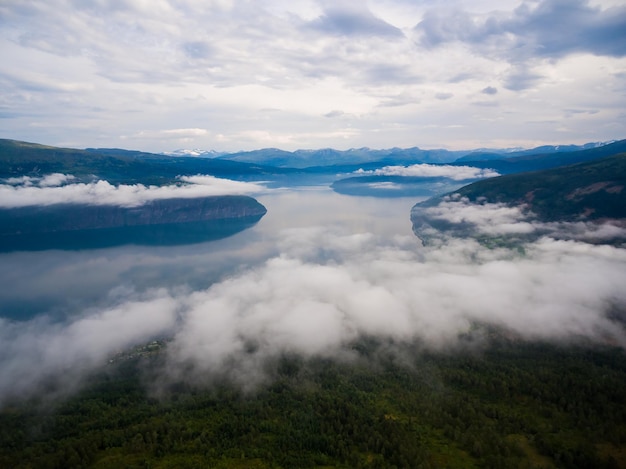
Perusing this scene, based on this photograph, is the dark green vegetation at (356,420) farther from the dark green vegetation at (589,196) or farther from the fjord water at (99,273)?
the dark green vegetation at (589,196)

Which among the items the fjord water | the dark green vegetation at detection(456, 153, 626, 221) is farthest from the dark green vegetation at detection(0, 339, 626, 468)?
the dark green vegetation at detection(456, 153, 626, 221)

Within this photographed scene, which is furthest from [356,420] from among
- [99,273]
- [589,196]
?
[589,196]

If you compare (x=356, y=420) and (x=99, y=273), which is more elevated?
(x=356, y=420)

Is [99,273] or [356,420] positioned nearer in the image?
[356,420]

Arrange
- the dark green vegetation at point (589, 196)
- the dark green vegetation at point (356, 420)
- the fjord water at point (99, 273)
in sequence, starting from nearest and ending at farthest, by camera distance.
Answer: the dark green vegetation at point (356, 420), the fjord water at point (99, 273), the dark green vegetation at point (589, 196)

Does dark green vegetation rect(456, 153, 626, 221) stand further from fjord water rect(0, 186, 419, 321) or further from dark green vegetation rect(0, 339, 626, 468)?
fjord water rect(0, 186, 419, 321)

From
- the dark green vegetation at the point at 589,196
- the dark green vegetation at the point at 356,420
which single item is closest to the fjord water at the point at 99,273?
the dark green vegetation at the point at 356,420

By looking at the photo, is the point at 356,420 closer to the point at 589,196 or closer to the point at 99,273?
the point at 99,273

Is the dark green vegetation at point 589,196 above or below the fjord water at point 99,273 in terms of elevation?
above

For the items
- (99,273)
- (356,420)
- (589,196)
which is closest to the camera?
(356,420)
